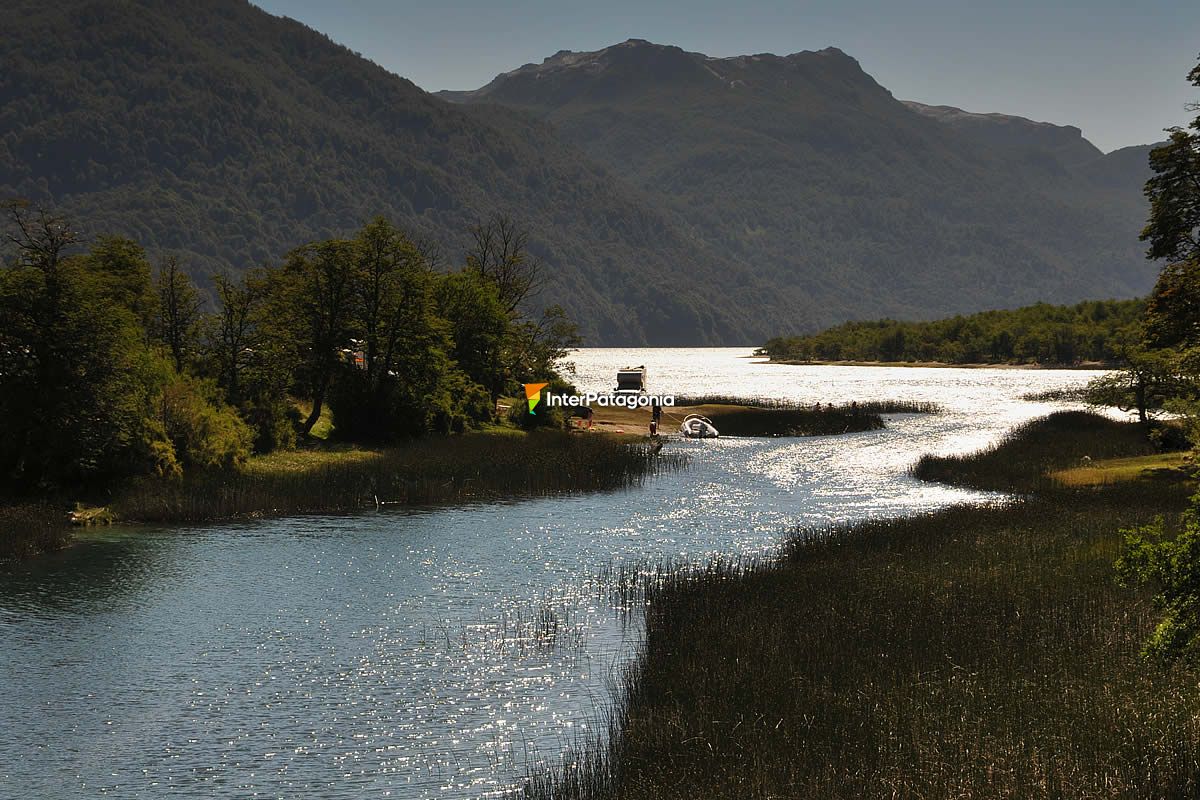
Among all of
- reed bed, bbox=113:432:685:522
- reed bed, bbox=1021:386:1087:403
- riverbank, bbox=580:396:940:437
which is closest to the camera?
reed bed, bbox=113:432:685:522

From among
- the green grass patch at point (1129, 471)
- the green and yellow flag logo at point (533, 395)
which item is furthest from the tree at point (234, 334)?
the green grass patch at point (1129, 471)

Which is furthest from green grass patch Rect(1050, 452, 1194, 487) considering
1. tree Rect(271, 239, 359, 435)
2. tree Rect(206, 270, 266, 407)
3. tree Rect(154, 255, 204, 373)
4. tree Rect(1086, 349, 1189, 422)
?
tree Rect(154, 255, 204, 373)

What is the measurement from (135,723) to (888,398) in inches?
5032

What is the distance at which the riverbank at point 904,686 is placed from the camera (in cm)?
1711

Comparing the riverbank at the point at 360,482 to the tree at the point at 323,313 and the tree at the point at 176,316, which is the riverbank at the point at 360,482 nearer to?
the tree at the point at 323,313

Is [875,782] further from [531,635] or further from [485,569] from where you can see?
[485,569]

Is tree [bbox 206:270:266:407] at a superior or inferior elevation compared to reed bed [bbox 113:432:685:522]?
superior

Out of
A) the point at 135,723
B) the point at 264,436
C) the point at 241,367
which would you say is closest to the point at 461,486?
the point at 264,436

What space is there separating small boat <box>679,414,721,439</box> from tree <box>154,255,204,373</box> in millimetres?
41066

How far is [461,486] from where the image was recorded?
2218 inches

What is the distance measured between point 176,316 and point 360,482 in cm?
2159

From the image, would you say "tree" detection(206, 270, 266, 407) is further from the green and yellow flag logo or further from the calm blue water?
the green and yellow flag logo

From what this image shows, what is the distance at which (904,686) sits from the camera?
21.2 m

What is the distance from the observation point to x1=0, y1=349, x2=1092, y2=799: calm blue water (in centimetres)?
2031
